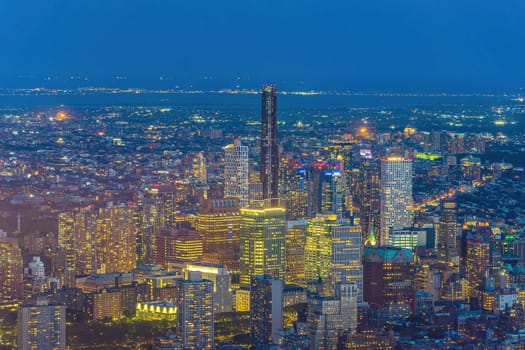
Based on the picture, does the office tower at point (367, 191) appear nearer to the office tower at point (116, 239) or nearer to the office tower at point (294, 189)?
the office tower at point (294, 189)

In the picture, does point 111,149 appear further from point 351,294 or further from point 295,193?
point 351,294

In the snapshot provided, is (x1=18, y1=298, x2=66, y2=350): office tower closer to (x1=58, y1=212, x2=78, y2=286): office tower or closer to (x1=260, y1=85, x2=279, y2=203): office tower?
(x1=58, y1=212, x2=78, y2=286): office tower

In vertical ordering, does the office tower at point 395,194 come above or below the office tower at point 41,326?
above

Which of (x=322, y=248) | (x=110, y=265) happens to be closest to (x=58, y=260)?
(x=110, y=265)

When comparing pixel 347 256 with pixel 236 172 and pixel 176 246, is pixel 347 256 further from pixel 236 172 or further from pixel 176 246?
pixel 236 172

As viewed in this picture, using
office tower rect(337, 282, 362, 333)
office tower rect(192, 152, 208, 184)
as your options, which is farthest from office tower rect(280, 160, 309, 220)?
office tower rect(337, 282, 362, 333)

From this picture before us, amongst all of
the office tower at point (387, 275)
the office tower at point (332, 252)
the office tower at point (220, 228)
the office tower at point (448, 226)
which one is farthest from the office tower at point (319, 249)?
the office tower at point (448, 226)
